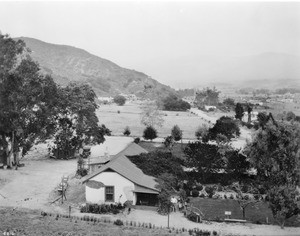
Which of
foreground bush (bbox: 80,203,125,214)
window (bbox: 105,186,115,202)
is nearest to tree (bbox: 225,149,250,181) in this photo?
window (bbox: 105,186,115,202)

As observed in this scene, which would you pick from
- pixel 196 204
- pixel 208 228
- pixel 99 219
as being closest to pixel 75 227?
pixel 99 219

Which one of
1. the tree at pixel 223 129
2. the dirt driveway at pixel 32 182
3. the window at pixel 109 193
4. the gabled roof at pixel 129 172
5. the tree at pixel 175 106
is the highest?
the tree at pixel 175 106

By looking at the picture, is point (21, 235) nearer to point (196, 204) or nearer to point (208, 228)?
point (208, 228)

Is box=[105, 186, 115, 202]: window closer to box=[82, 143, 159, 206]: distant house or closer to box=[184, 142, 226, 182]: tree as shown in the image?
box=[82, 143, 159, 206]: distant house

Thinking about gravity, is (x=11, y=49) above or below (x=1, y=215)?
above

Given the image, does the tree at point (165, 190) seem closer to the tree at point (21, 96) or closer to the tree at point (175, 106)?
the tree at point (21, 96)

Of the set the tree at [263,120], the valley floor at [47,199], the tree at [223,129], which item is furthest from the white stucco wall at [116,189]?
the tree at [223,129]

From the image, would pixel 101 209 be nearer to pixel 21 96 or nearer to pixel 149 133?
pixel 21 96
